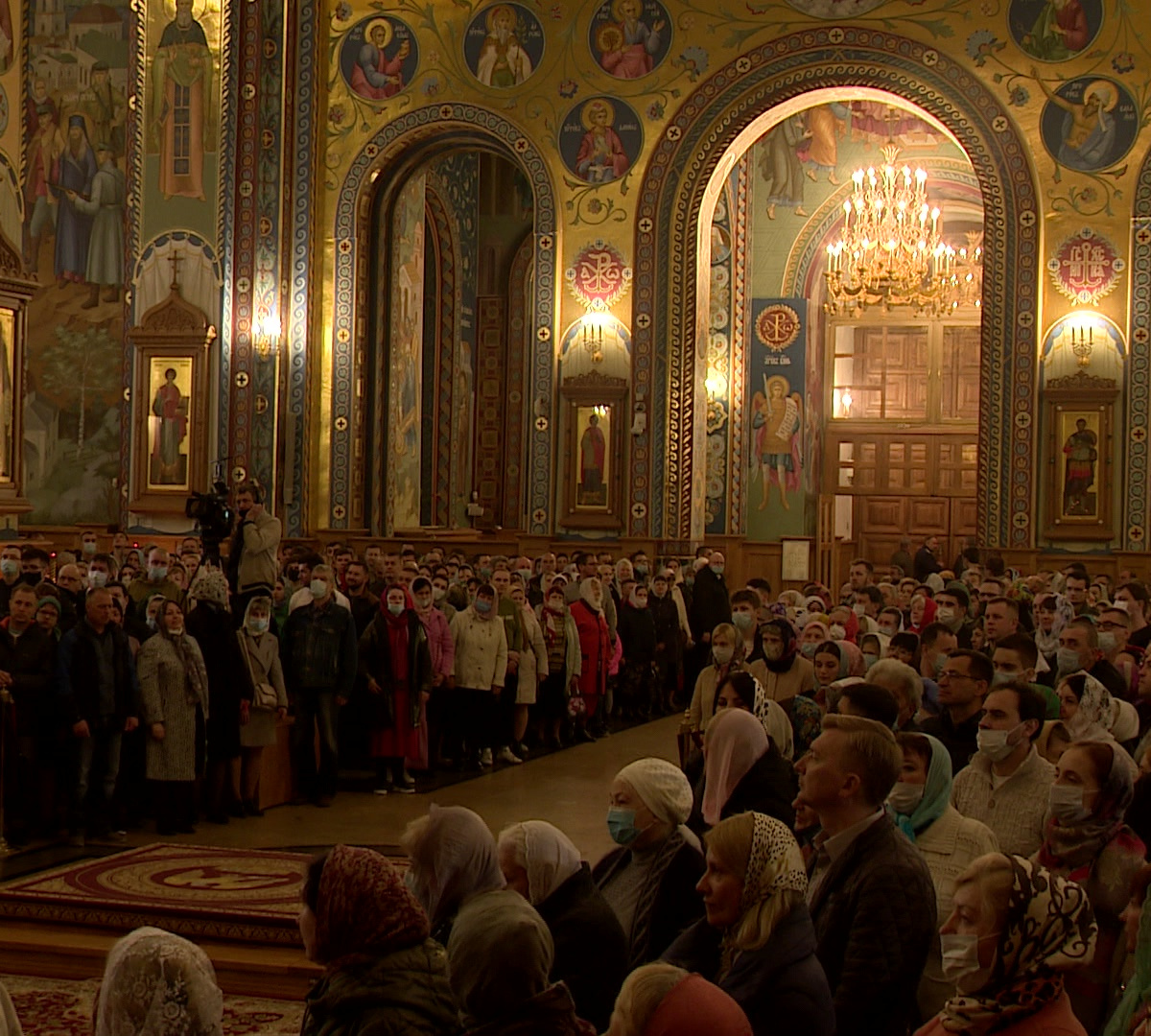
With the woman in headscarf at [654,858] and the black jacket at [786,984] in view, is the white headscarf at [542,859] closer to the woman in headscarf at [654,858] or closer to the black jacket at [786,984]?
the woman in headscarf at [654,858]

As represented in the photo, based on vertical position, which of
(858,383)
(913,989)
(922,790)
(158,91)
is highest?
(158,91)

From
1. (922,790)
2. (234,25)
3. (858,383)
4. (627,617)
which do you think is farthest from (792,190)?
(922,790)

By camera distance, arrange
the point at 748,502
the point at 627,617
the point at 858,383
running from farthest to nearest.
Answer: the point at 858,383
the point at 748,502
the point at 627,617

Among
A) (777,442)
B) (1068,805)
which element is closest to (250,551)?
(1068,805)

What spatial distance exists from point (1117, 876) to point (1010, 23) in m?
18.0

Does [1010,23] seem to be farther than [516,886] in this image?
Yes

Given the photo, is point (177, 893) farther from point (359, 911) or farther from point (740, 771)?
point (359, 911)

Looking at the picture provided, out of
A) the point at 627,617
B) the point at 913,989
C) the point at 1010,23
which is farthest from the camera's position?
the point at 1010,23

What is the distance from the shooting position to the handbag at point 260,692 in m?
11.7

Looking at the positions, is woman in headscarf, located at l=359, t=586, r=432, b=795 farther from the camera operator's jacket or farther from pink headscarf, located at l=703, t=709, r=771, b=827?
pink headscarf, located at l=703, t=709, r=771, b=827

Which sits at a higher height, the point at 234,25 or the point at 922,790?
the point at 234,25

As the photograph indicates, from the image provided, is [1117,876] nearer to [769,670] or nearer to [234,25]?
[769,670]

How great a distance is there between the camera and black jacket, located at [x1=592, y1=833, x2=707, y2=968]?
5.21 m

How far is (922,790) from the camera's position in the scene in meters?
5.37
